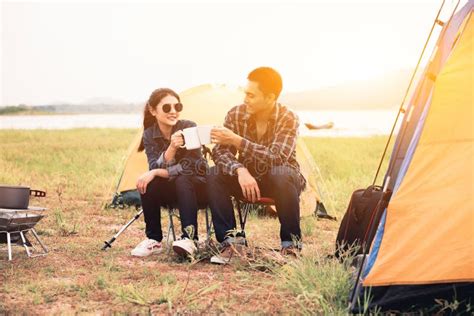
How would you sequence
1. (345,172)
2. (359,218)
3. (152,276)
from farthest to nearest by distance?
(345,172), (359,218), (152,276)

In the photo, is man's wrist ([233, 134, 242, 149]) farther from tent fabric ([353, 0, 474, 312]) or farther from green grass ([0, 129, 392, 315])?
tent fabric ([353, 0, 474, 312])

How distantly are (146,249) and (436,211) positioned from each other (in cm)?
241

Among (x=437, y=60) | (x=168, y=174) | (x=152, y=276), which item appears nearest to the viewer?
(x=437, y=60)

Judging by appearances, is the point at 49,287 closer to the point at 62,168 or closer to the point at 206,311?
the point at 206,311

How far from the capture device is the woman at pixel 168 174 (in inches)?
186

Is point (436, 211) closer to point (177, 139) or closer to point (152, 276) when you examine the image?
point (152, 276)

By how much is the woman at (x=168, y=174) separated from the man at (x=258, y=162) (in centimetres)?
19

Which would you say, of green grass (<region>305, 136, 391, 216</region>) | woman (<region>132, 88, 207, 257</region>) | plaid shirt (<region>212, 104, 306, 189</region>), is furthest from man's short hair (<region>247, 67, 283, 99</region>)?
green grass (<region>305, 136, 391, 216</region>)

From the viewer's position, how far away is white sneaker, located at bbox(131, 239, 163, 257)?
4918 mm

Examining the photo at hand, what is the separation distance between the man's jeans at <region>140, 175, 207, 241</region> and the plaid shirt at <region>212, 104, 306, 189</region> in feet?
0.88

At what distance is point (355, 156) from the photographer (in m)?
13.2

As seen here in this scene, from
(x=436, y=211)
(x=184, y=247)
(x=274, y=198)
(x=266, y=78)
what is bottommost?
(x=184, y=247)

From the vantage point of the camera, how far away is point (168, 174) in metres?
4.85

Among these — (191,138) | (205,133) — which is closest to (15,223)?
(191,138)
